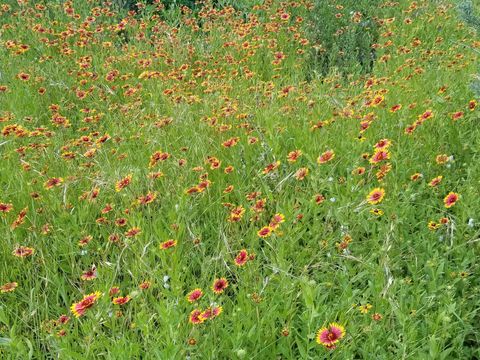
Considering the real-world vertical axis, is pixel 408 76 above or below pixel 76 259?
above

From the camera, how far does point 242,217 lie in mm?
2443

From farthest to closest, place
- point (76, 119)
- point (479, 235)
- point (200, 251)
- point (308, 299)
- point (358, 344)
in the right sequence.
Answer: point (76, 119), point (200, 251), point (479, 235), point (358, 344), point (308, 299)

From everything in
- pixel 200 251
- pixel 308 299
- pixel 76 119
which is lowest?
pixel 76 119

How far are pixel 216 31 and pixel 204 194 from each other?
2.98m

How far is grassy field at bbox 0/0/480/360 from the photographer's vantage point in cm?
172

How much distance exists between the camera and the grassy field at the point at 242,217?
67.7 inches

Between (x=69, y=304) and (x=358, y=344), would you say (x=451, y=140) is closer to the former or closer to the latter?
(x=358, y=344)

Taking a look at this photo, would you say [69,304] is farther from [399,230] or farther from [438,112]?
[438,112]

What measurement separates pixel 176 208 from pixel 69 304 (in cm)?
56

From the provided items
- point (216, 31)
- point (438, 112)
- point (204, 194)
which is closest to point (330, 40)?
point (216, 31)

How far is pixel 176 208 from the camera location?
2.25m

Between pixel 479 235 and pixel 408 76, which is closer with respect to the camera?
pixel 479 235

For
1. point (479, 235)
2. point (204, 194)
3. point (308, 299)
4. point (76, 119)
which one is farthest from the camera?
point (76, 119)

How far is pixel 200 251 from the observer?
232cm
